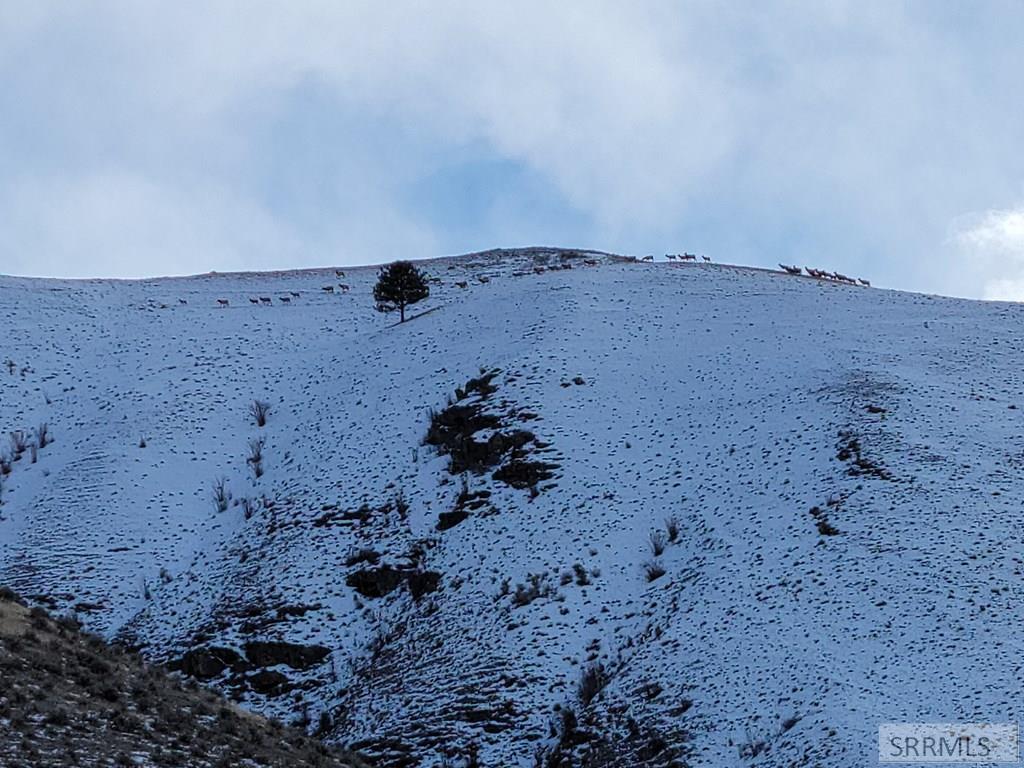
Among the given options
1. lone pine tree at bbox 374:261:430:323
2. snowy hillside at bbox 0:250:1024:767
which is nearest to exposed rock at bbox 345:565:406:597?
snowy hillside at bbox 0:250:1024:767

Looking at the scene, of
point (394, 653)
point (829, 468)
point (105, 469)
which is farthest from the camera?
point (105, 469)

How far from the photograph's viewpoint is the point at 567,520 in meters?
26.1

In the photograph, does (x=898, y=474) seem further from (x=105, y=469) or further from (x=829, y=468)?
(x=105, y=469)

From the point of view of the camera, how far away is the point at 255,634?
25078 millimetres

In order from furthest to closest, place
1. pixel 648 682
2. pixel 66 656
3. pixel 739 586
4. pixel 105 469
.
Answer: pixel 105 469
pixel 739 586
pixel 648 682
pixel 66 656

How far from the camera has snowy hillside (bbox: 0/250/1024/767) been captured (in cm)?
1948

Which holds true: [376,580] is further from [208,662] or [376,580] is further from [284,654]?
[208,662]

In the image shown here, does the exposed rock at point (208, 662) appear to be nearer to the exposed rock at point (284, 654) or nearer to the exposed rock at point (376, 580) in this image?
the exposed rock at point (284, 654)

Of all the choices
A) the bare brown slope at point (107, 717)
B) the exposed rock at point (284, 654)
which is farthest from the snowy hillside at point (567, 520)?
the bare brown slope at point (107, 717)

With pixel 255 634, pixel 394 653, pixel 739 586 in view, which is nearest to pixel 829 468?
pixel 739 586

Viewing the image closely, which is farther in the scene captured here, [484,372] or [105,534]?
[484,372]

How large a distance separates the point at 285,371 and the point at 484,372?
32.0ft

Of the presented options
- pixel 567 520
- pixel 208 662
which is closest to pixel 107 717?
pixel 208 662

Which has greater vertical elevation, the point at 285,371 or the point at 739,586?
the point at 285,371
